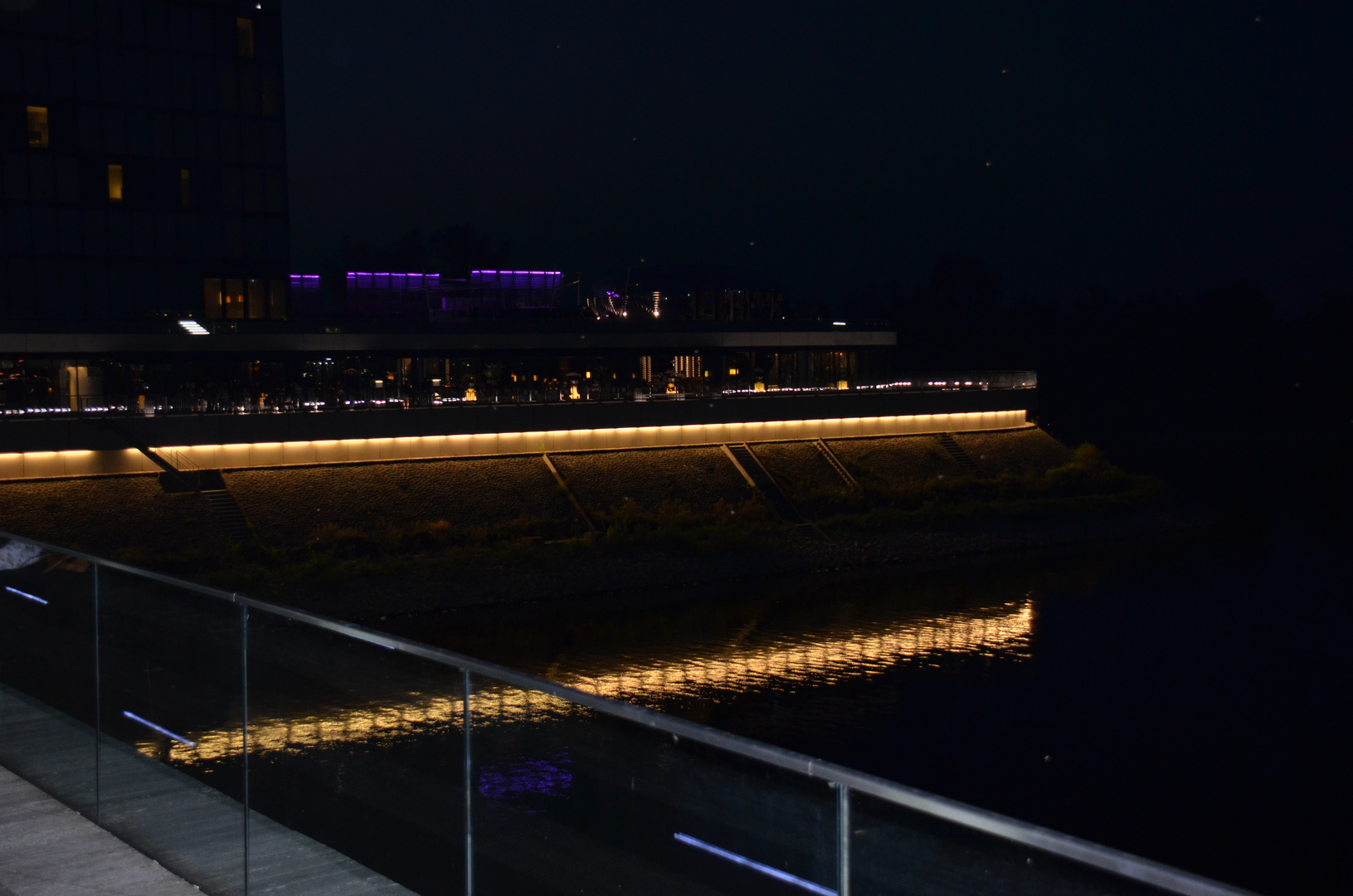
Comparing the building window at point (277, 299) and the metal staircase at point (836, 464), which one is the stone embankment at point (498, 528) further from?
the building window at point (277, 299)

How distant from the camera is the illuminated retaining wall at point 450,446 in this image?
34312 mm

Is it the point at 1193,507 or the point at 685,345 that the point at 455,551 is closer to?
the point at 685,345

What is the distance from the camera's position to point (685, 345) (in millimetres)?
58219

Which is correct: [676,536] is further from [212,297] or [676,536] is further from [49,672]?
[49,672]

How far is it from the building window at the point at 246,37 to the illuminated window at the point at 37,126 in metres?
8.35

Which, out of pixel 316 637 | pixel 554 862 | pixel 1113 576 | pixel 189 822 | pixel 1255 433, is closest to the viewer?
pixel 554 862

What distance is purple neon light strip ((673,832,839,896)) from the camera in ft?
10.9

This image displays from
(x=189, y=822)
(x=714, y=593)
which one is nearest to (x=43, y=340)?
(x=714, y=593)

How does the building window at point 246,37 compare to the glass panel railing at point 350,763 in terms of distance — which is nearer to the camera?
the glass panel railing at point 350,763

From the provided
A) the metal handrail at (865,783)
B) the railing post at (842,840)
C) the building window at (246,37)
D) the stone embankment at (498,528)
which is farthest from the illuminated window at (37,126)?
the railing post at (842,840)

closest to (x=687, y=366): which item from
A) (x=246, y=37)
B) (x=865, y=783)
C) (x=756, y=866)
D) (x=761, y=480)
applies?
(x=761, y=480)

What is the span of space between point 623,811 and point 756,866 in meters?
0.61

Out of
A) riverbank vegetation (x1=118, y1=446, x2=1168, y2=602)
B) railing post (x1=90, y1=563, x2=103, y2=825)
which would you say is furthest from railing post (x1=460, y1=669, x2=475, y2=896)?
riverbank vegetation (x1=118, y1=446, x2=1168, y2=602)

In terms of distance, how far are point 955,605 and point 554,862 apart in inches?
1199
